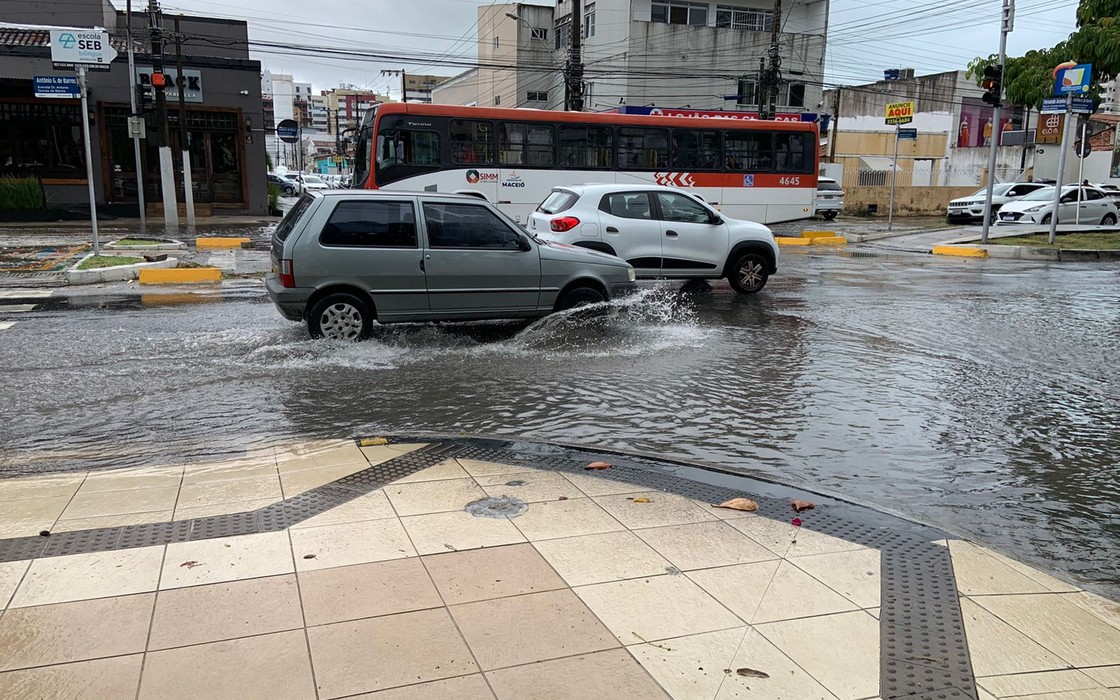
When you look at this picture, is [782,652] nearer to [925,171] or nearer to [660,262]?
[660,262]

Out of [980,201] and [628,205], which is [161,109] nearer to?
[628,205]

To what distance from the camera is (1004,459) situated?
19.7ft

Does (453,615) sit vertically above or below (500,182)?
below

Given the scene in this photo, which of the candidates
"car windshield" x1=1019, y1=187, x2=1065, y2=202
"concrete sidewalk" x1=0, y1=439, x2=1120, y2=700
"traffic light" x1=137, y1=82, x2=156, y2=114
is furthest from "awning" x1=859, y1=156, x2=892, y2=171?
"concrete sidewalk" x1=0, y1=439, x2=1120, y2=700

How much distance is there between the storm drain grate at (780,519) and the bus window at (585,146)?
1707 centimetres

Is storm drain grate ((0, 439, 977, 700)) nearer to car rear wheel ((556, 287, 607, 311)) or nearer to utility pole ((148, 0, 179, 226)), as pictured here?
car rear wheel ((556, 287, 607, 311))

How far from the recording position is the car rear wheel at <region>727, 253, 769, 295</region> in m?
13.2

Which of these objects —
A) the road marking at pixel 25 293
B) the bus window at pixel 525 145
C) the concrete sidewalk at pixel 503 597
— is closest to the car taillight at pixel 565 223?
the concrete sidewalk at pixel 503 597

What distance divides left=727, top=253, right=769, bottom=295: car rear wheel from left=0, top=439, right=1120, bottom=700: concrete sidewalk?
8.40 metres

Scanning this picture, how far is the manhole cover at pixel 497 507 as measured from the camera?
15.1 ft

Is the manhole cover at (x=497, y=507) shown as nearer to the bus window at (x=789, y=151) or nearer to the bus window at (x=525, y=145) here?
the bus window at (x=525, y=145)

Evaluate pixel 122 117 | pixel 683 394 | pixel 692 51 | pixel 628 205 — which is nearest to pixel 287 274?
pixel 683 394

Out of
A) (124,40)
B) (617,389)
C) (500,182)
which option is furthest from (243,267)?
(124,40)

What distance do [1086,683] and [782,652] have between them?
3.68 feet
